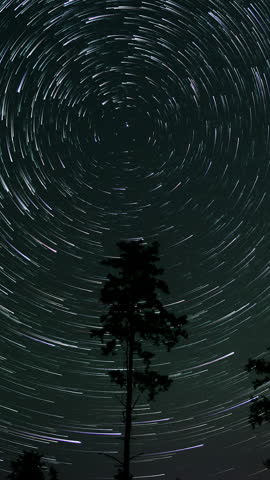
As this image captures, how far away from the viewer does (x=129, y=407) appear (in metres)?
13.2

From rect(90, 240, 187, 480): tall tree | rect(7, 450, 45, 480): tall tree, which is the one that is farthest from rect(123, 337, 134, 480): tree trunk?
rect(7, 450, 45, 480): tall tree

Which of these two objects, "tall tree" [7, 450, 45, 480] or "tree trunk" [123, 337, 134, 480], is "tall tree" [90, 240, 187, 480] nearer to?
"tree trunk" [123, 337, 134, 480]

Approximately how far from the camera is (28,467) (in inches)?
999

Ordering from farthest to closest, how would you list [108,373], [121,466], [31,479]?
[31,479]
[108,373]
[121,466]

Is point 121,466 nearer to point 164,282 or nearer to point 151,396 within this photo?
point 151,396

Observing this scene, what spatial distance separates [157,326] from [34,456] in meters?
16.2

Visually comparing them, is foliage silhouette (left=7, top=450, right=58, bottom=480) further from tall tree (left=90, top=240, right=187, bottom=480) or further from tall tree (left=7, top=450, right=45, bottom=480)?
tall tree (left=90, top=240, right=187, bottom=480)

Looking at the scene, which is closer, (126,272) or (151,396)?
(151,396)

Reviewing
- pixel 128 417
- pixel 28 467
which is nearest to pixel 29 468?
pixel 28 467

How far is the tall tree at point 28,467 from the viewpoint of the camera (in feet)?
82.2

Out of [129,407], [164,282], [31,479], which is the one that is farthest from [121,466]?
[31,479]

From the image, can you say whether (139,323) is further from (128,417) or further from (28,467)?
(28,467)

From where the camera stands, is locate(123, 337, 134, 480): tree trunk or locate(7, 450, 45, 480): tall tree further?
locate(7, 450, 45, 480): tall tree

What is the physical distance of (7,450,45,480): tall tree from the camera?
82.2 feet
